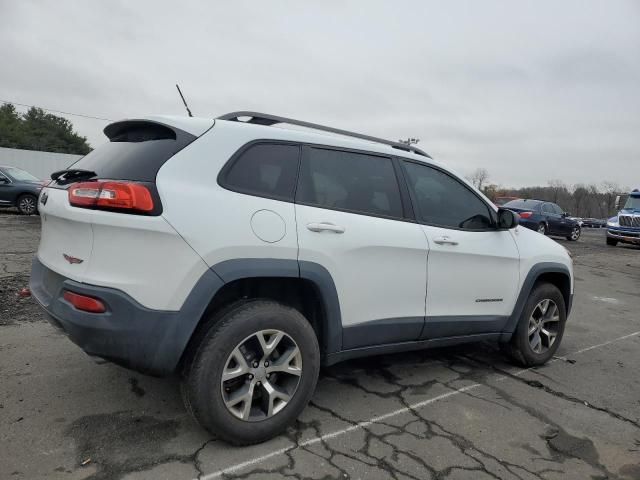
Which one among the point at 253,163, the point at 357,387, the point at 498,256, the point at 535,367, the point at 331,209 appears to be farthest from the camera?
the point at 535,367

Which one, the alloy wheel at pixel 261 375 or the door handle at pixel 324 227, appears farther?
the door handle at pixel 324 227

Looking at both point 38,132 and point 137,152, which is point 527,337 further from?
point 38,132

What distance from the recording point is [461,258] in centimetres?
364

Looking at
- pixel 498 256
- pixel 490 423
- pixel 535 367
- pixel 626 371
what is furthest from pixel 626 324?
pixel 490 423

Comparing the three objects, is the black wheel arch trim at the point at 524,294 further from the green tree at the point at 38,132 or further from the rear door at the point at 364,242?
the green tree at the point at 38,132

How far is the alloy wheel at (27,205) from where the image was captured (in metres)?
14.1

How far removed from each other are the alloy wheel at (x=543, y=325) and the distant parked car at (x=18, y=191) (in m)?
14.2

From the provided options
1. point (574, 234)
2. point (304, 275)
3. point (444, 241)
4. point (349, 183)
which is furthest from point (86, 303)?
point (574, 234)

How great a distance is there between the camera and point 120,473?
7.79ft

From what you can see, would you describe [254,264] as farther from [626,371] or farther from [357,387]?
[626,371]

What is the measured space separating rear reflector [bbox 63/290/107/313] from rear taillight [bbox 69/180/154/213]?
472 mm

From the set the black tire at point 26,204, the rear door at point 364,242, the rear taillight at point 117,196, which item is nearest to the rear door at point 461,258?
the rear door at point 364,242

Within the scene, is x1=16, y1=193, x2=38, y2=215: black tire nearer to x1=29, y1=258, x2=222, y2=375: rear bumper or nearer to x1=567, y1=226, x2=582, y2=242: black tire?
x1=29, y1=258, x2=222, y2=375: rear bumper

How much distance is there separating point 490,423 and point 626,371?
2206 millimetres
